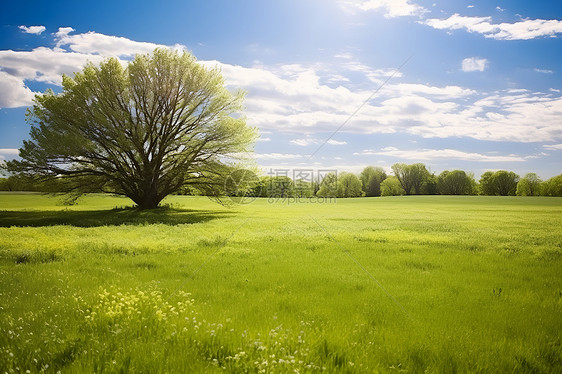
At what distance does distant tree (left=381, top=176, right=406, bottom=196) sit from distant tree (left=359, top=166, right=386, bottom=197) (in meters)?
9.15

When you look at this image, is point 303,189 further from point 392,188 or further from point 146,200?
point 146,200

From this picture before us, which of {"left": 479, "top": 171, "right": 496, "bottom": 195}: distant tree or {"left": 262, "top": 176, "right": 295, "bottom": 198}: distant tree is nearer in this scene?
{"left": 262, "top": 176, "right": 295, "bottom": 198}: distant tree

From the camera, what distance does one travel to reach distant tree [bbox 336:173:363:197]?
125 metres

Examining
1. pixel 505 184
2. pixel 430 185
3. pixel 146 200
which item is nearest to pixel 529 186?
pixel 505 184

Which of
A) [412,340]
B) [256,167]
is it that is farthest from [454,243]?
[256,167]

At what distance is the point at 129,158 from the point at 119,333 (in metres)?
33.2

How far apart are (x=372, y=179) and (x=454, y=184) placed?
29.5 meters

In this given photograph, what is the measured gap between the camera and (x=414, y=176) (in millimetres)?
120375

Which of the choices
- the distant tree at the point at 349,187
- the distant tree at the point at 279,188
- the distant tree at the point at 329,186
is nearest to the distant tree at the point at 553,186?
the distant tree at the point at 349,187

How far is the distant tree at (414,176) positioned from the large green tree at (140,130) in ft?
320

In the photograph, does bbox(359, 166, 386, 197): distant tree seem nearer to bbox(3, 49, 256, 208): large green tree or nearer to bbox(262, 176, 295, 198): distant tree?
bbox(262, 176, 295, 198): distant tree

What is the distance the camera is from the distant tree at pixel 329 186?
419ft

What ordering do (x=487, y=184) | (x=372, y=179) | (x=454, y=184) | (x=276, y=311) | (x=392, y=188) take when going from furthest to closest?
1. (x=372, y=179)
2. (x=487, y=184)
3. (x=454, y=184)
4. (x=392, y=188)
5. (x=276, y=311)

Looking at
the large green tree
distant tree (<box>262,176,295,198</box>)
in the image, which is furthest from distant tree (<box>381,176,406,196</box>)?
the large green tree
